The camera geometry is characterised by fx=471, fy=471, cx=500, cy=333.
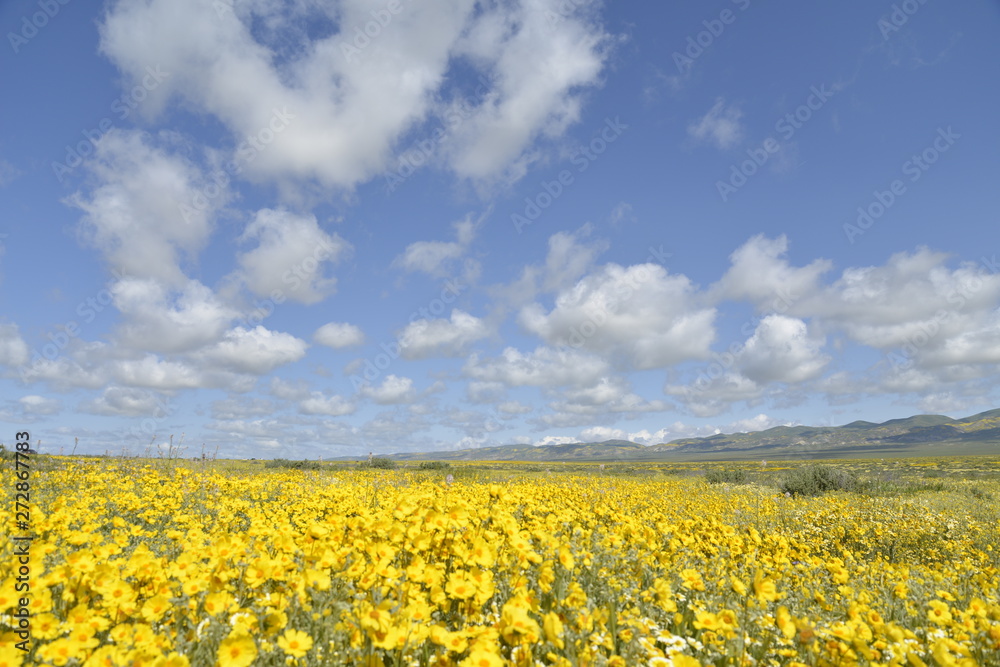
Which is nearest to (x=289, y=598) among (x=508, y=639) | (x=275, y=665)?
(x=275, y=665)

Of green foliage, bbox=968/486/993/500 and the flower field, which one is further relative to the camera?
green foliage, bbox=968/486/993/500

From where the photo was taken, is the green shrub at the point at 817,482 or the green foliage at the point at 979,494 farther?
the green shrub at the point at 817,482

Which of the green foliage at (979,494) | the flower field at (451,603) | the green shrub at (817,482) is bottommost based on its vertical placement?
the green foliage at (979,494)

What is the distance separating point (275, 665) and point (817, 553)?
8745mm

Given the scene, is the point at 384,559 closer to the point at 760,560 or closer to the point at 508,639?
the point at 508,639

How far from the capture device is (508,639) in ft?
7.73

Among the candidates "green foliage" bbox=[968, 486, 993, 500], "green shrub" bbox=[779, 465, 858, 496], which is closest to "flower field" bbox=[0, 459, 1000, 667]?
"green foliage" bbox=[968, 486, 993, 500]

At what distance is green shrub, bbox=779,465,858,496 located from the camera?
19.2 m

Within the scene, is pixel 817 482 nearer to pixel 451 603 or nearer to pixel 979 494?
pixel 979 494

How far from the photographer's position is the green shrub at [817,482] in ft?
63.1

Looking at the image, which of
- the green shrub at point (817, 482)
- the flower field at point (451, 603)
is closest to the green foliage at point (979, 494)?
the green shrub at point (817, 482)

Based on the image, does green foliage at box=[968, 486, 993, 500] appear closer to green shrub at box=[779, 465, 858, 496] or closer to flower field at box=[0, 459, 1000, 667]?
green shrub at box=[779, 465, 858, 496]

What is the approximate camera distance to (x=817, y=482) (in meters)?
Answer: 19.7

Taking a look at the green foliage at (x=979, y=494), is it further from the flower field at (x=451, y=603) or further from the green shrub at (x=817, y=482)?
the flower field at (x=451, y=603)
